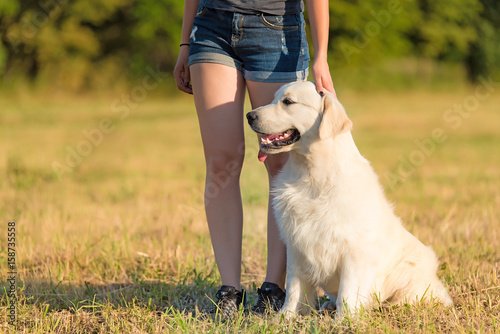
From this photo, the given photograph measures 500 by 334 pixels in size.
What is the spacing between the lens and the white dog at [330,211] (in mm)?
3086

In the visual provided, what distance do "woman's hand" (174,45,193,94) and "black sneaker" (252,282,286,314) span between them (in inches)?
50.2

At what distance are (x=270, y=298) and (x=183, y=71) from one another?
146cm

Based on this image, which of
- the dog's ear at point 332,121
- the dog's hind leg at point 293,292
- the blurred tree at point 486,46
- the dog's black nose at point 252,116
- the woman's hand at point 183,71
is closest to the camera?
the dog's ear at point 332,121

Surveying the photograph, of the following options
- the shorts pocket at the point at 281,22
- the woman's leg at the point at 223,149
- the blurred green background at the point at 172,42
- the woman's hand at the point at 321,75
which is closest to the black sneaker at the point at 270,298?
the woman's leg at the point at 223,149

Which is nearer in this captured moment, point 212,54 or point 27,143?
point 212,54

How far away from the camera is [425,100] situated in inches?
861

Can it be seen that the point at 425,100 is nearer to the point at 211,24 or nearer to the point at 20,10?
the point at 20,10

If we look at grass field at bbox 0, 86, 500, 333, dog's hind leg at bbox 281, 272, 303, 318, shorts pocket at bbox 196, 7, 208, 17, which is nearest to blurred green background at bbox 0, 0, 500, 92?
grass field at bbox 0, 86, 500, 333

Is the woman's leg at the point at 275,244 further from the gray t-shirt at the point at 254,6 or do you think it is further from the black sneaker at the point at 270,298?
the gray t-shirt at the point at 254,6

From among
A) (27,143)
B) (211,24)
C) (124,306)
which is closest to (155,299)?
(124,306)

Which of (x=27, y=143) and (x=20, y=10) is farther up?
(x=20, y=10)

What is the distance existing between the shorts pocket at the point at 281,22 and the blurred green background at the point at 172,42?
19451 millimetres

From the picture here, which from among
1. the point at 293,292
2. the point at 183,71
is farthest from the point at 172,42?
the point at 293,292

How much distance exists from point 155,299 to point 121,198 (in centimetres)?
351
